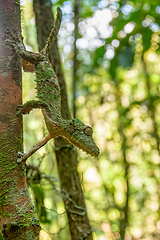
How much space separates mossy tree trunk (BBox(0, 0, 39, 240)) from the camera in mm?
1018

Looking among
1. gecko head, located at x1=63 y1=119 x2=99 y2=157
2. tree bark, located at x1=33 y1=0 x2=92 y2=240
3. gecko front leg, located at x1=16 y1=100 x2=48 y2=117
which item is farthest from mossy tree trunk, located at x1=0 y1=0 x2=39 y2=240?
tree bark, located at x1=33 y1=0 x2=92 y2=240

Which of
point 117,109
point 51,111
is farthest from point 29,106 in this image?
point 117,109

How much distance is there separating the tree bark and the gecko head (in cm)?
75

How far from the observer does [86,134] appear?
1.29 metres

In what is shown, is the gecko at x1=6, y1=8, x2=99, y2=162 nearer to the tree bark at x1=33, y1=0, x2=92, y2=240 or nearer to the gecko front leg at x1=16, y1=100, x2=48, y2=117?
the gecko front leg at x1=16, y1=100, x2=48, y2=117

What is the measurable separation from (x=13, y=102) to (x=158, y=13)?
153cm

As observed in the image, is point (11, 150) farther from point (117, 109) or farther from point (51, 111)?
point (117, 109)

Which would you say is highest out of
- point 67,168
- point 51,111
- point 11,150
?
point 51,111

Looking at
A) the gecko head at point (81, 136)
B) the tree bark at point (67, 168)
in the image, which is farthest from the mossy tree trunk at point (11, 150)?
the tree bark at point (67, 168)

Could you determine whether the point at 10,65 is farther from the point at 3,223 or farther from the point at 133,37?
the point at 133,37

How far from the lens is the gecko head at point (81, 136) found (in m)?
1.26

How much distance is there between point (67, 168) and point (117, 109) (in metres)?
2.46

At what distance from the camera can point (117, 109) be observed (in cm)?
429

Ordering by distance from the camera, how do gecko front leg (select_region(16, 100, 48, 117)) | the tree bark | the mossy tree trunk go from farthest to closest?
the tree bark → gecko front leg (select_region(16, 100, 48, 117)) → the mossy tree trunk
